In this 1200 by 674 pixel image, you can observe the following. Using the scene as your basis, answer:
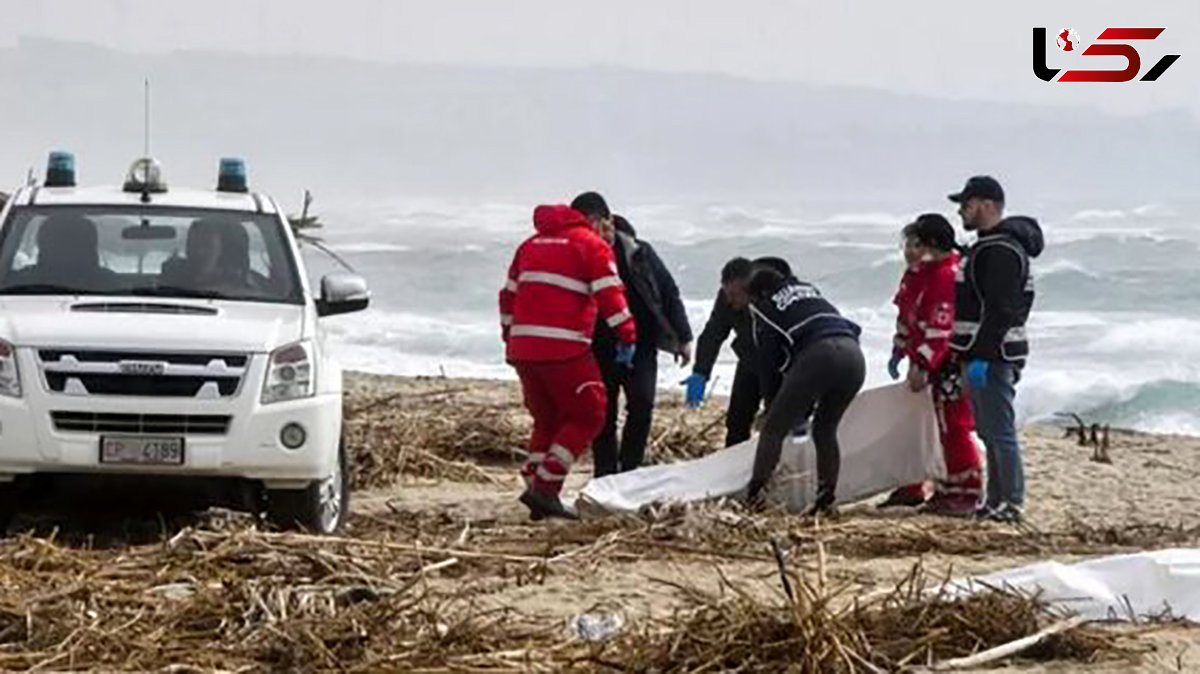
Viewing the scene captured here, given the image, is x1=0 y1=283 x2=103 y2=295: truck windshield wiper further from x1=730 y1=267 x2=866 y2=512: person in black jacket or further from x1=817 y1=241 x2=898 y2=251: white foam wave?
x1=817 y1=241 x2=898 y2=251: white foam wave

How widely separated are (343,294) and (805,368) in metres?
2.32

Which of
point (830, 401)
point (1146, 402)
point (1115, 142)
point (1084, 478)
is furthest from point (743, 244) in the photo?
point (830, 401)

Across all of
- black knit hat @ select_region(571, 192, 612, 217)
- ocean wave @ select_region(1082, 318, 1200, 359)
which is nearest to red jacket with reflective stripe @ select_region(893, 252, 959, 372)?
black knit hat @ select_region(571, 192, 612, 217)

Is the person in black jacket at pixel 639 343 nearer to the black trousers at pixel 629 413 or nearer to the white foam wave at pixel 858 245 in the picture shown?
the black trousers at pixel 629 413

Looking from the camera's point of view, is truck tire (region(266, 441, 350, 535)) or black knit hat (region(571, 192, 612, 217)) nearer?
truck tire (region(266, 441, 350, 535))

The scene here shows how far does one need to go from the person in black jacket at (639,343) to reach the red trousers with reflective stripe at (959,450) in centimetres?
164

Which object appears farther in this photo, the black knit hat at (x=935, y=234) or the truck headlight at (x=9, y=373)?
the black knit hat at (x=935, y=234)

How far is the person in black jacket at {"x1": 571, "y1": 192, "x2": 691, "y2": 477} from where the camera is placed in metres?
12.4

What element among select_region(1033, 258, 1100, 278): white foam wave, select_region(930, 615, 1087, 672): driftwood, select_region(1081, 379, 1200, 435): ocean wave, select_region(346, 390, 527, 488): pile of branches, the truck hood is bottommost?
select_region(1081, 379, 1200, 435): ocean wave

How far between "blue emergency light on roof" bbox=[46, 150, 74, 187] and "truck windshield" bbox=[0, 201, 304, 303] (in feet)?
1.88

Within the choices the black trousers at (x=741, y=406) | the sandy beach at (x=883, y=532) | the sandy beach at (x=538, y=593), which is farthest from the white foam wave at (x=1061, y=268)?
the sandy beach at (x=538, y=593)

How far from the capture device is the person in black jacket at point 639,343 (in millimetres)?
12359

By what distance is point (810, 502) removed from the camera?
36.6 ft

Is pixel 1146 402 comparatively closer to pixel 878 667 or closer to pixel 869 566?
pixel 869 566
